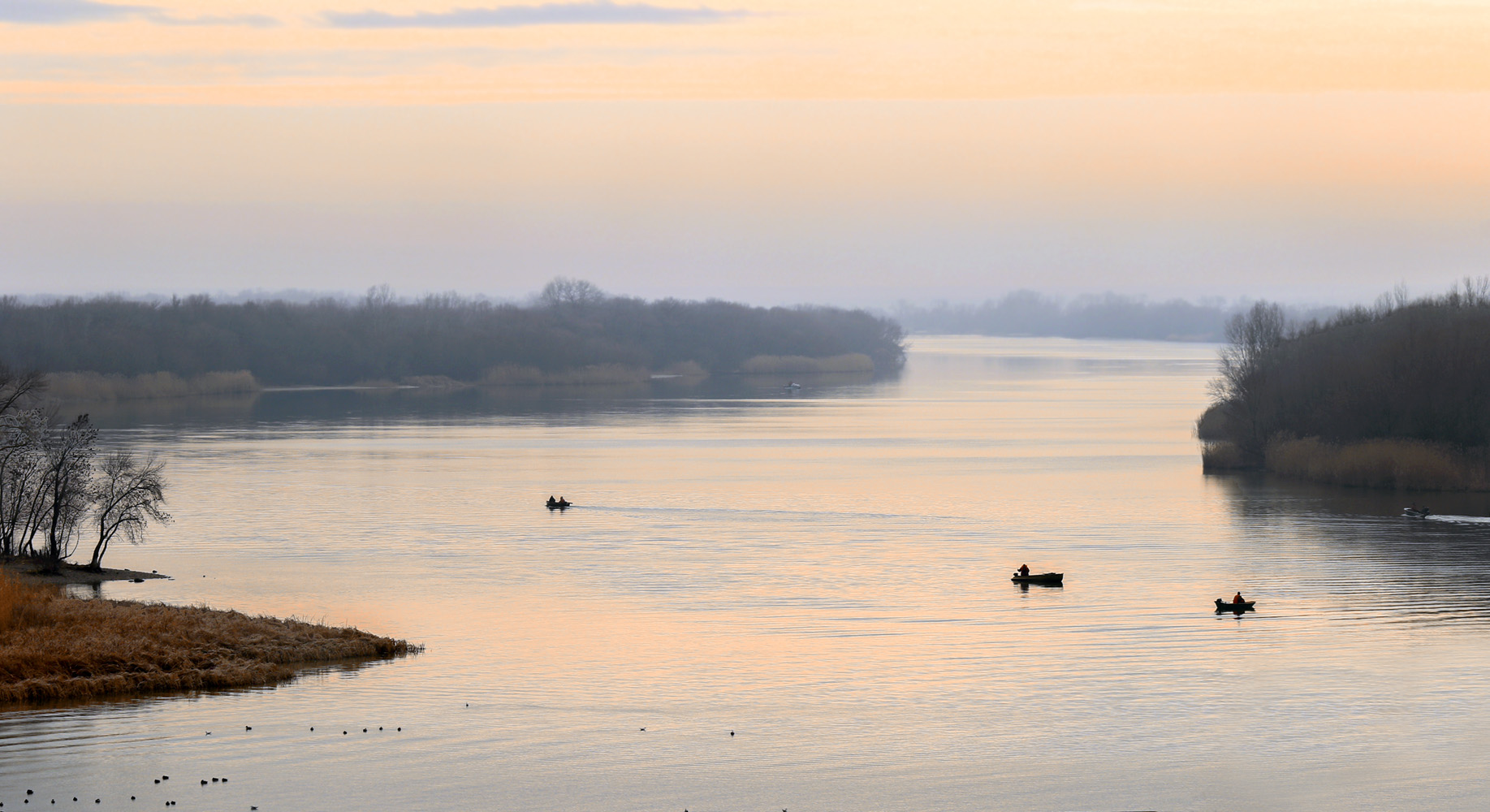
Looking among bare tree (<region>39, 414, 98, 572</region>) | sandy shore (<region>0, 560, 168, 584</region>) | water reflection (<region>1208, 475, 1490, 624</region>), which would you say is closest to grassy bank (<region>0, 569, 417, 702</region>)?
sandy shore (<region>0, 560, 168, 584</region>)

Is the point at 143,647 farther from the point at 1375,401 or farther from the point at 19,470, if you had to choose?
the point at 1375,401

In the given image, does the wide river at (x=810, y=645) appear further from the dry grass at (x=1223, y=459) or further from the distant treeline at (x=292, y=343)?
the distant treeline at (x=292, y=343)

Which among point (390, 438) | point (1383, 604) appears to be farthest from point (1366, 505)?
point (390, 438)

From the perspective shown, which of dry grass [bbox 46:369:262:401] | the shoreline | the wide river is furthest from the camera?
dry grass [bbox 46:369:262:401]

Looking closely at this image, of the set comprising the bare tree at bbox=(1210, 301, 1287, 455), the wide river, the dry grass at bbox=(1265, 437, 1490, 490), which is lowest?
the wide river

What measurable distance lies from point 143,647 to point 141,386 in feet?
384

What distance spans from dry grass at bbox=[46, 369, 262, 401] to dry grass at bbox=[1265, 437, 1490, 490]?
94.7m

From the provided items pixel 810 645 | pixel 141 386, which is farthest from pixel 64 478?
pixel 141 386

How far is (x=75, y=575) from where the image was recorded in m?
37.7

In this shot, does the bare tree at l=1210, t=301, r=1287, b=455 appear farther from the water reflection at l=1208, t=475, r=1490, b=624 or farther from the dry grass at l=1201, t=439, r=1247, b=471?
the water reflection at l=1208, t=475, r=1490, b=624

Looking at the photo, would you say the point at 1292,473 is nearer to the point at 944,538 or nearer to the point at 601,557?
the point at 944,538

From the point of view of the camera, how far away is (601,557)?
4472cm

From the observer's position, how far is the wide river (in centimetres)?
2139

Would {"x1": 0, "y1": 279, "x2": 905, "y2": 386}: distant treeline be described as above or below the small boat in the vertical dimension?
above
